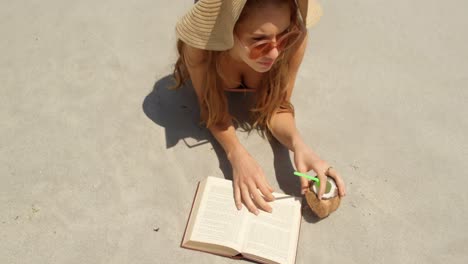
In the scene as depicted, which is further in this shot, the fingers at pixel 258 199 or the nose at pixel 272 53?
the fingers at pixel 258 199

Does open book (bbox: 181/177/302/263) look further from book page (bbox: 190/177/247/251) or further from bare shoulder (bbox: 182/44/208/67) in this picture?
bare shoulder (bbox: 182/44/208/67)

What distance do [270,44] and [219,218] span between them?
1.66ft

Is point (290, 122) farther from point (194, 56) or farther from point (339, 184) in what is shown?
point (194, 56)

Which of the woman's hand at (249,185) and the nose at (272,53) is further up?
the nose at (272,53)

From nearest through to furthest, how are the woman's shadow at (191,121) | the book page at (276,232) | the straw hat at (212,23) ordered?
the straw hat at (212,23) → the book page at (276,232) → the woman's shadow at (191,121)

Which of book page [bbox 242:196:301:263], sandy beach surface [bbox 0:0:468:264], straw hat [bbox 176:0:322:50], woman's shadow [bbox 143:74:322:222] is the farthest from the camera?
woman's shadow [bbox 143:74:322:222]

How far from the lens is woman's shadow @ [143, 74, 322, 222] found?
135cm

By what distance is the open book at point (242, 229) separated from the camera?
3.63ft

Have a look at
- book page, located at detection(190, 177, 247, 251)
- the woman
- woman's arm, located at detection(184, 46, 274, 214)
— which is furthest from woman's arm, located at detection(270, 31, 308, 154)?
book page, located at detection(190, 177, 247, 251)

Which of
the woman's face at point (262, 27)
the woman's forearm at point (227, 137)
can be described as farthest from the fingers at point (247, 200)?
the woman's face at point (262, 27)

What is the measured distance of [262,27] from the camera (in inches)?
38.4

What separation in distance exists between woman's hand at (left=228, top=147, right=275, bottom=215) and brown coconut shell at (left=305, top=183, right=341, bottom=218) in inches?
4.3

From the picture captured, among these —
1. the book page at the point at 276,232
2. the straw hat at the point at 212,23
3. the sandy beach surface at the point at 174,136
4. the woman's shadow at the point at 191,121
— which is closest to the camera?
the straw hat at the point at 212,23

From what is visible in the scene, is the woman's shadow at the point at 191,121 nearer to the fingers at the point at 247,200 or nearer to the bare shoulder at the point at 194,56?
the fingers at the point at 247,200
